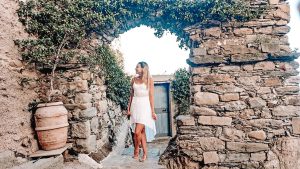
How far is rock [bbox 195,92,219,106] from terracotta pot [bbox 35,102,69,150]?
6.55 feet

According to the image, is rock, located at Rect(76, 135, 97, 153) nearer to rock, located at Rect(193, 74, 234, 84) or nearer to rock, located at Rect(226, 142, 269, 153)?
rock, located at Rect(193, 74, 234, 84)

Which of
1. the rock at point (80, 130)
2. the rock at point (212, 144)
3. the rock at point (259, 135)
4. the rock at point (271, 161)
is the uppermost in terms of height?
the rock at point (80, 130)

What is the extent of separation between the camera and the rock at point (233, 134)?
3.86 m

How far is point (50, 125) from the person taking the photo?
3637 mm

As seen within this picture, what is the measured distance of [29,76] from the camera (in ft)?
13.2

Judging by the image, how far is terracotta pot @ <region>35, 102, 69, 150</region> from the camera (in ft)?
11.9

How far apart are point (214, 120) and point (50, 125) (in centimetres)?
236

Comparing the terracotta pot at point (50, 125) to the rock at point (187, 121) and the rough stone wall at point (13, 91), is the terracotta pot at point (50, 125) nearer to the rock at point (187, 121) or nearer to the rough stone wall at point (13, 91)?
the rough stone wall at point (13, 91)

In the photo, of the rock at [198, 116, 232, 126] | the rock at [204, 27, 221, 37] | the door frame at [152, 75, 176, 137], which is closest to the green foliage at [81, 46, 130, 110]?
the rock at [204, 27, 221, 37]

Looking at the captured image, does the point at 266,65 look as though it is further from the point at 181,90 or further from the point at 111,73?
the point at 181,90

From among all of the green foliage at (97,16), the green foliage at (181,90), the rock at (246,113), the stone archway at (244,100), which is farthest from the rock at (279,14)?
the green foliage at (181,90)

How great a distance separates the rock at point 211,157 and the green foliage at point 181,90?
6207 mm

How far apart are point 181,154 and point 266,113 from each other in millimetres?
1395

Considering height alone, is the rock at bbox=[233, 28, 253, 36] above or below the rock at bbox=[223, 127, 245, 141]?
above
